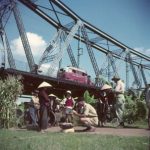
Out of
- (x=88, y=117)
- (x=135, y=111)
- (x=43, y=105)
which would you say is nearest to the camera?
(x=88, y=117)

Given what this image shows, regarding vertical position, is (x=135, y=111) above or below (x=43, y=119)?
above

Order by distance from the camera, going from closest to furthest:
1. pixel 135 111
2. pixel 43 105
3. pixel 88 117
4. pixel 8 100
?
pixel 88 117 < pixel 43 105 < pixel 8 100 < pixel 135 111

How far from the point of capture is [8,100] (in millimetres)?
9641

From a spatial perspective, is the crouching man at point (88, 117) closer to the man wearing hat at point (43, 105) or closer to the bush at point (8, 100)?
the man wearing hat at point (43, 105)

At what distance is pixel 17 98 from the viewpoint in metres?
10.0

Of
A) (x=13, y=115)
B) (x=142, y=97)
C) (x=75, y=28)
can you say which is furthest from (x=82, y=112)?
(x=75, y=28)

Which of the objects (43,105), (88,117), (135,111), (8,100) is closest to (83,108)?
(88,117)

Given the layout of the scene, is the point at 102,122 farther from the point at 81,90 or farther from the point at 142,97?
the point at 81,90

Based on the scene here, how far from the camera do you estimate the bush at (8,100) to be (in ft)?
31.1

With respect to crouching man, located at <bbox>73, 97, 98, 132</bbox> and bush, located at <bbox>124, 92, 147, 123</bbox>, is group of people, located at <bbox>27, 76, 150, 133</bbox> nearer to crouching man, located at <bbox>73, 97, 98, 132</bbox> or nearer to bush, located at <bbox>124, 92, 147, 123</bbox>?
crouching man, located at <bbox>73, 97, 98, 132</bbox>

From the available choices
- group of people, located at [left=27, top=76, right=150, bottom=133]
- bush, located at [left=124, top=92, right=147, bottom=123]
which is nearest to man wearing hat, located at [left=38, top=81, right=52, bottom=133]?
group of people, located at [left=27, top=76, right=150, bottom=133]

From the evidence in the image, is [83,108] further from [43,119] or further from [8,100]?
[8,100]

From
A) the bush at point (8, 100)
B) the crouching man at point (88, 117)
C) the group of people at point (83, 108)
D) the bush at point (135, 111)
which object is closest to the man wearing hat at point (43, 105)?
the group of people at point (83, 108)

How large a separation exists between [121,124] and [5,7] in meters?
9.14
